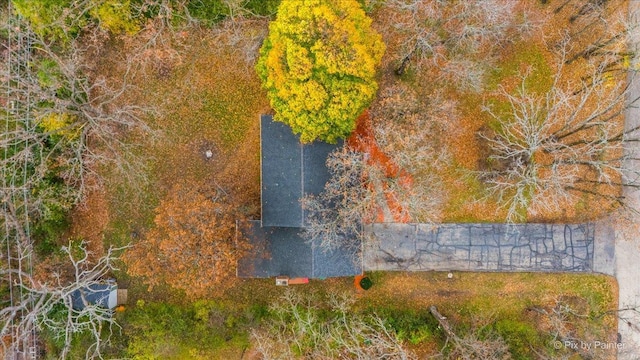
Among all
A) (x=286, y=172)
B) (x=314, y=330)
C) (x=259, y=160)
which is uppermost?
(x=259, y=160)

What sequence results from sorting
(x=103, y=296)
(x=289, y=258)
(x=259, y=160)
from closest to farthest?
(x=289, y=258)
(x=103, y=296)
(x=259, y=160)

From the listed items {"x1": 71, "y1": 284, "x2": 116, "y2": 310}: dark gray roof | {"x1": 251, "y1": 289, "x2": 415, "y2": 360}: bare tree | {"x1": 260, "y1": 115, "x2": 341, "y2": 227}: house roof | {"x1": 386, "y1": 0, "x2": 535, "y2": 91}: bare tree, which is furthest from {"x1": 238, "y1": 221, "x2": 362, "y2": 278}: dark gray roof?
{"x1": 386, "y1": 0, "x2": 535, "y2": 91}: bare tree

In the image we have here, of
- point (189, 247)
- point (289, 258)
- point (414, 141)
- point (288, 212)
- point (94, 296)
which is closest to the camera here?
point (189, 247)

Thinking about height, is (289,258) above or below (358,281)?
Answer: above

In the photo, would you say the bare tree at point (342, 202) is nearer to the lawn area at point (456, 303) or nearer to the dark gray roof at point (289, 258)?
the dark gray roof at point (289, 258)

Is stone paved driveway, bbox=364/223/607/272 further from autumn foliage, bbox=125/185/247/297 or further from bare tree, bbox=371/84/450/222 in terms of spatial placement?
autumn foliage, bbox=125/185/247/297

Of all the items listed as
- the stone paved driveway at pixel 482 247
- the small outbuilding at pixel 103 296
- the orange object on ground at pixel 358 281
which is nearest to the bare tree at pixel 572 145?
the stone paved driveway at pixel 482 247

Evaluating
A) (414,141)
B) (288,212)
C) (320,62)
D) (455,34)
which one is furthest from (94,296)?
(455,34)

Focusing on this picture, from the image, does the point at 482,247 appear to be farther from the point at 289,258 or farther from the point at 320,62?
the point at 320,62

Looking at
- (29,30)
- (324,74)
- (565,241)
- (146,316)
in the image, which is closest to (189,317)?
(146,316)

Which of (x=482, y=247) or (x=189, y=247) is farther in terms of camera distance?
(x=482, y=247)
